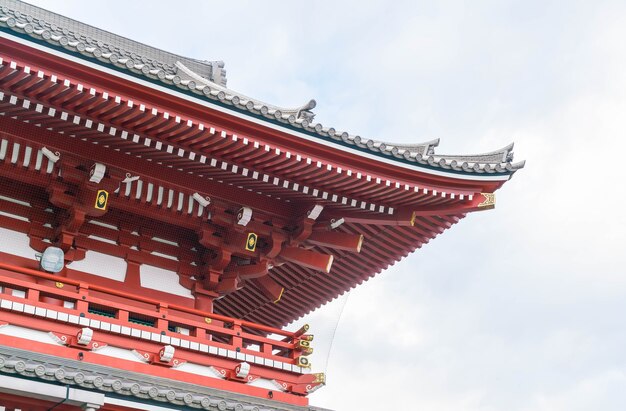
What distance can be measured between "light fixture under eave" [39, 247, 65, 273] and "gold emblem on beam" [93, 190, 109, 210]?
2.88ft

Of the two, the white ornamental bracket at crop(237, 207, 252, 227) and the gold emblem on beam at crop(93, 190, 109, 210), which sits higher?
the white ornamental bracket at crop(237, 207, 252, 227)

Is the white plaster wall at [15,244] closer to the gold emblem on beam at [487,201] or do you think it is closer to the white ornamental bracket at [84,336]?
the white ornamental bracket at [84,336]

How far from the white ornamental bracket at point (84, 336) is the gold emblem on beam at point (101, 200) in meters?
2.06

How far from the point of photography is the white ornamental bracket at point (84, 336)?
10.6 m

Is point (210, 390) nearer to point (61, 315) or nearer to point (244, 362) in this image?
point (244, 362)

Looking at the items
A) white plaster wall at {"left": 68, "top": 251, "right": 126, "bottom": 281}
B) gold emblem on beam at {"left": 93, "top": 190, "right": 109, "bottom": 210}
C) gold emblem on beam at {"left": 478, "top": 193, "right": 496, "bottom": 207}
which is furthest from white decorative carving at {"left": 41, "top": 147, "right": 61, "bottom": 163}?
gold emblem on beam at {"left": 478, "top": 193, "right": 496, "bottom": 207}

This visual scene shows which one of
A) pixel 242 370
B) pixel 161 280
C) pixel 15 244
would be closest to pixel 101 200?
pixel 15 244

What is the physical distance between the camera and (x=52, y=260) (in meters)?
12.0

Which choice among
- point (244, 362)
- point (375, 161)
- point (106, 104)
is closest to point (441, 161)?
point (375, 161)

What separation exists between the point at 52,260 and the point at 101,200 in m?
1.11

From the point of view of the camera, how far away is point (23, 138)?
37.8 ft

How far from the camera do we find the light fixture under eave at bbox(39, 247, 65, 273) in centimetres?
1191

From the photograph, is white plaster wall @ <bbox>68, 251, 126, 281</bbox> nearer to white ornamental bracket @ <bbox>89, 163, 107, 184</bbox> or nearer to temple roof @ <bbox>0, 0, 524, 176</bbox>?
white ornamental bracket @ <bbox>89, 163, 107, 184</bbox>

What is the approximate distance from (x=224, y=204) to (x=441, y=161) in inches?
135
